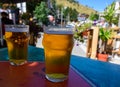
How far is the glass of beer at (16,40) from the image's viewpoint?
24.7 inches

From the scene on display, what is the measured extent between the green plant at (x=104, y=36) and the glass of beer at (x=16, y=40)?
3900 mm

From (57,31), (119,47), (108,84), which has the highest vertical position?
(57,31)

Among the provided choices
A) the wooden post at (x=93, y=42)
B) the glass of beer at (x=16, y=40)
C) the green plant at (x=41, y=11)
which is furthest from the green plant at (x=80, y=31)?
the green plant at (x=41, y=11)

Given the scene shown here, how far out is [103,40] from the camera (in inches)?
185

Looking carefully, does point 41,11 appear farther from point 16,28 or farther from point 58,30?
point 58,30

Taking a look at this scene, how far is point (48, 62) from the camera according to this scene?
1.69 feet

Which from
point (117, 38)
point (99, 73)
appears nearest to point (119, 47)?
point (117, 38)

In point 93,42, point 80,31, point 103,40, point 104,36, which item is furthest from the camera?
point 80,31

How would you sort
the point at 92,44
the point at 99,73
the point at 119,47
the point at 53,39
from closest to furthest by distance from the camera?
the point at 53,39 < the point at 99,73 < the point at 92,44 < the point at 119,47

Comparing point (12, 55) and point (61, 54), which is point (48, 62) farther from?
point (12, 55)

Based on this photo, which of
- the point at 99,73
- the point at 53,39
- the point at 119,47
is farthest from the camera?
the point at 119,47

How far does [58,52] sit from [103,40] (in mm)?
4264

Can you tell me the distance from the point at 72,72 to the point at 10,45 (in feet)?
0.57

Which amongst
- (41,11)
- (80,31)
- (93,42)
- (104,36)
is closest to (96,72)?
(93,42)
